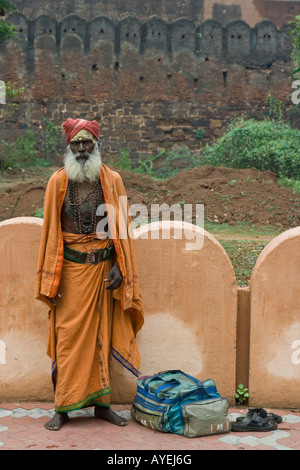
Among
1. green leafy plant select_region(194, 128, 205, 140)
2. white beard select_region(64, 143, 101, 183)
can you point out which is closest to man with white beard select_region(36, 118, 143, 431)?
white beard select_region(64, 143, 101, 183)

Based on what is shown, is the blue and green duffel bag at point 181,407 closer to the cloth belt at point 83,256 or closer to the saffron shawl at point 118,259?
the saffron shawl at point 118,259

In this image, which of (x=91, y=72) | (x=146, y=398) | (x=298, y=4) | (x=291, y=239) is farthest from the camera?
(x=298, y=4)

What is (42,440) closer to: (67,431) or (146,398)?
(67,431)

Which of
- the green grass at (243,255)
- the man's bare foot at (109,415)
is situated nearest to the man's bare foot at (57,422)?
the man's bare foot at (109,415)

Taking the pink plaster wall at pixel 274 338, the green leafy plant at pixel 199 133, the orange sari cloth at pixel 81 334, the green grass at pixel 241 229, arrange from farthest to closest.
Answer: the green leafy plant at pixel 199 133 → the green grass at pixel 241 229 → the pink plaster wall at pixel 274 338 → the orange sari cloth at pixel 81 334

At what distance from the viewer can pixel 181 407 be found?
377 cm

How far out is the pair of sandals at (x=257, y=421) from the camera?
12.5ft

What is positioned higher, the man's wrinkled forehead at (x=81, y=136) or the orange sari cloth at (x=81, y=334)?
the man's wrinkled forehead at (x=81, y=136)

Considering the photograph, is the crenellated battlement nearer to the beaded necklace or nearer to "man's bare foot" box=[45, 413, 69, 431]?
the beaded necklace

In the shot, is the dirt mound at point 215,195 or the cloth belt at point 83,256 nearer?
the cloth belt at point 83,256

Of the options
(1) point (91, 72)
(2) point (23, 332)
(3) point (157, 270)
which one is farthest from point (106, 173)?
(1) point (91, 72)

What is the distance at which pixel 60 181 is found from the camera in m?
3.99

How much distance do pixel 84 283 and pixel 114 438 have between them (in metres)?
0.89

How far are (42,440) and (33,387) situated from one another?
70 cm
